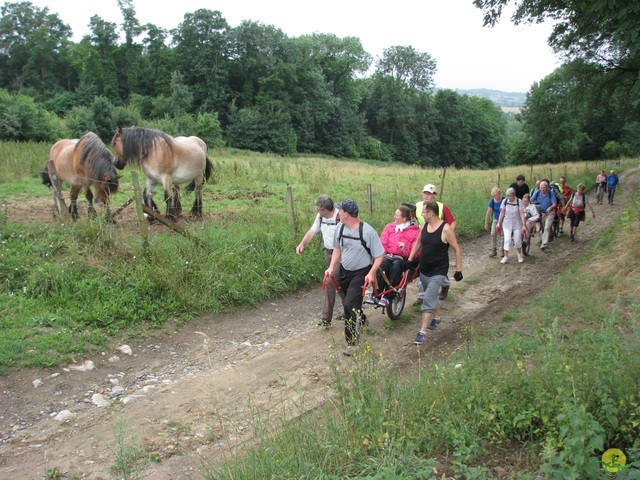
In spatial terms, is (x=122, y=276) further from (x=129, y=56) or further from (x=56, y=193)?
(x=129, y=56)

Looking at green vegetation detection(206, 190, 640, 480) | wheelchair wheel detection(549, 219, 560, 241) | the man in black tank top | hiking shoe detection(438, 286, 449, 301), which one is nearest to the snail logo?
green vegetation detection(206, 190, 640, 480)

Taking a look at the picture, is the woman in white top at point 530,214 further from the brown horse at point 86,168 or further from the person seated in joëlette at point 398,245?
the brown horse at point 86,168

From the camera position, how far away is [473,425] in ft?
12.0

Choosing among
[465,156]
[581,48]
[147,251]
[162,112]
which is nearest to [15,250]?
[147,251]

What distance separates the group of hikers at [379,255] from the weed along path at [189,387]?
0.44 meters

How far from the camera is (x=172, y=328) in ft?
23.0

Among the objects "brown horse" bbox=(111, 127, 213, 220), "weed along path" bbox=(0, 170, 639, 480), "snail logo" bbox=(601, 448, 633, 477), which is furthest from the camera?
"brown horse" bbox=(111, 127, 213, 220)

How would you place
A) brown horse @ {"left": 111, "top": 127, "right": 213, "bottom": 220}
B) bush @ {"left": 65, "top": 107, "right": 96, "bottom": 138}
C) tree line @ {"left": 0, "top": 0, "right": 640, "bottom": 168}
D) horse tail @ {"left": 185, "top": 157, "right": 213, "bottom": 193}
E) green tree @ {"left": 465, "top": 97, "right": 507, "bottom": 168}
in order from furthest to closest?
green tree @ {"left": 465, "top": 97, "right": 507, "bottom": 168} → tree line @ {"left": 0, "top": 0, "right": 640, "bottom": 168} → bush @ {"left": 65, "top": 107, "right": 96, "bottom": 138} → horse tail @ {"left": 185, "top": 157, "right": 213, "bottom": 193} → brown horse @ {"left": 111, "top": 127, "right": 213, "bottom": 220}

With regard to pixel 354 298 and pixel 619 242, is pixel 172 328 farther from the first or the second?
pixel 619 242

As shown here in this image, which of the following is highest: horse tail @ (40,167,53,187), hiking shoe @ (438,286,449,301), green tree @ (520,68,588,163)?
green tree @ (520,68,588,163)

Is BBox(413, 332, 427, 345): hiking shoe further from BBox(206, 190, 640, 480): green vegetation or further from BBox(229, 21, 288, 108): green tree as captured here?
BBox(229, 21, 288, 108): green tree

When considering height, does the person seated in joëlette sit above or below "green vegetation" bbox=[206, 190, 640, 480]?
above

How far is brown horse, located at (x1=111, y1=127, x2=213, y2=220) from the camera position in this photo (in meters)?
10.7

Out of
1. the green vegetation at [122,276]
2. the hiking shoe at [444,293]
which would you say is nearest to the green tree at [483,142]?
the hiking shoe at [444,293]
